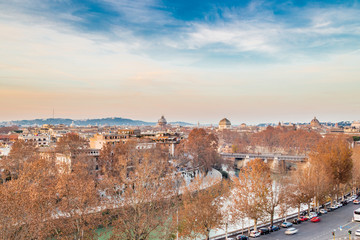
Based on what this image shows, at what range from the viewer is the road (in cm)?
1978

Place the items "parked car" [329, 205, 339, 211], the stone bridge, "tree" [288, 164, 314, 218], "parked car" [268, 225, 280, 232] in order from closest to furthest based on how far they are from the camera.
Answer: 1. "parked car" [268, 225, 280, 232]
2. "tree" [288, 164, 314, 218]
3. "parked car" [329, 205, 339, 211]
4. the stone bridge

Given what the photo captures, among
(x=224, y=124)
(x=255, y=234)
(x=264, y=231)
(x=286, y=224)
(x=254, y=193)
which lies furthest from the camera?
(x=224, y=124)

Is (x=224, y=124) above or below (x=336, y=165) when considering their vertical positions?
above

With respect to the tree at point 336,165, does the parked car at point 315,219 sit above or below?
below

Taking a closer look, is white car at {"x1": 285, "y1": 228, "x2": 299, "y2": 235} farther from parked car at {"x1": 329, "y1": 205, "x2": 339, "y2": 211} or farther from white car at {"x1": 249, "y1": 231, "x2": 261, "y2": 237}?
parked car at {"x1": 329, "y1": 205, "x2": 339, "y2": 211}

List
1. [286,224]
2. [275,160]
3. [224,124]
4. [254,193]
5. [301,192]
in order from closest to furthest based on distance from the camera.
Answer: [254,193] < [286,224] < [301,192] < [275,160] < [224,124]

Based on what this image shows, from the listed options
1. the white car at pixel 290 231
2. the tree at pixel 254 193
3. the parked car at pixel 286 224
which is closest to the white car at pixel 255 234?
the tree at pixel 254 193

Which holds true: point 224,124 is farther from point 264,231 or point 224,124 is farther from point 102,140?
point 264,231

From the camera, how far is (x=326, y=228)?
70.8ft

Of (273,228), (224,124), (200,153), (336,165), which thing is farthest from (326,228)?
(224,124)

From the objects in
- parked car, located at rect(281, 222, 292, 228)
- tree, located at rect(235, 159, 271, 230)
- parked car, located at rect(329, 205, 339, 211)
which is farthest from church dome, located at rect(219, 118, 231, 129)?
parked car, located at rect(281, 222, 292, 228)

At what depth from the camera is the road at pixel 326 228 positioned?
1978 centimetres

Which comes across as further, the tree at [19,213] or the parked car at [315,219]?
the parked car at [315,219]

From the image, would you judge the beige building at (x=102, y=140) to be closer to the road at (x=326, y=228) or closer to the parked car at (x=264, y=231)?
the parked car at (x=264, y=231)
